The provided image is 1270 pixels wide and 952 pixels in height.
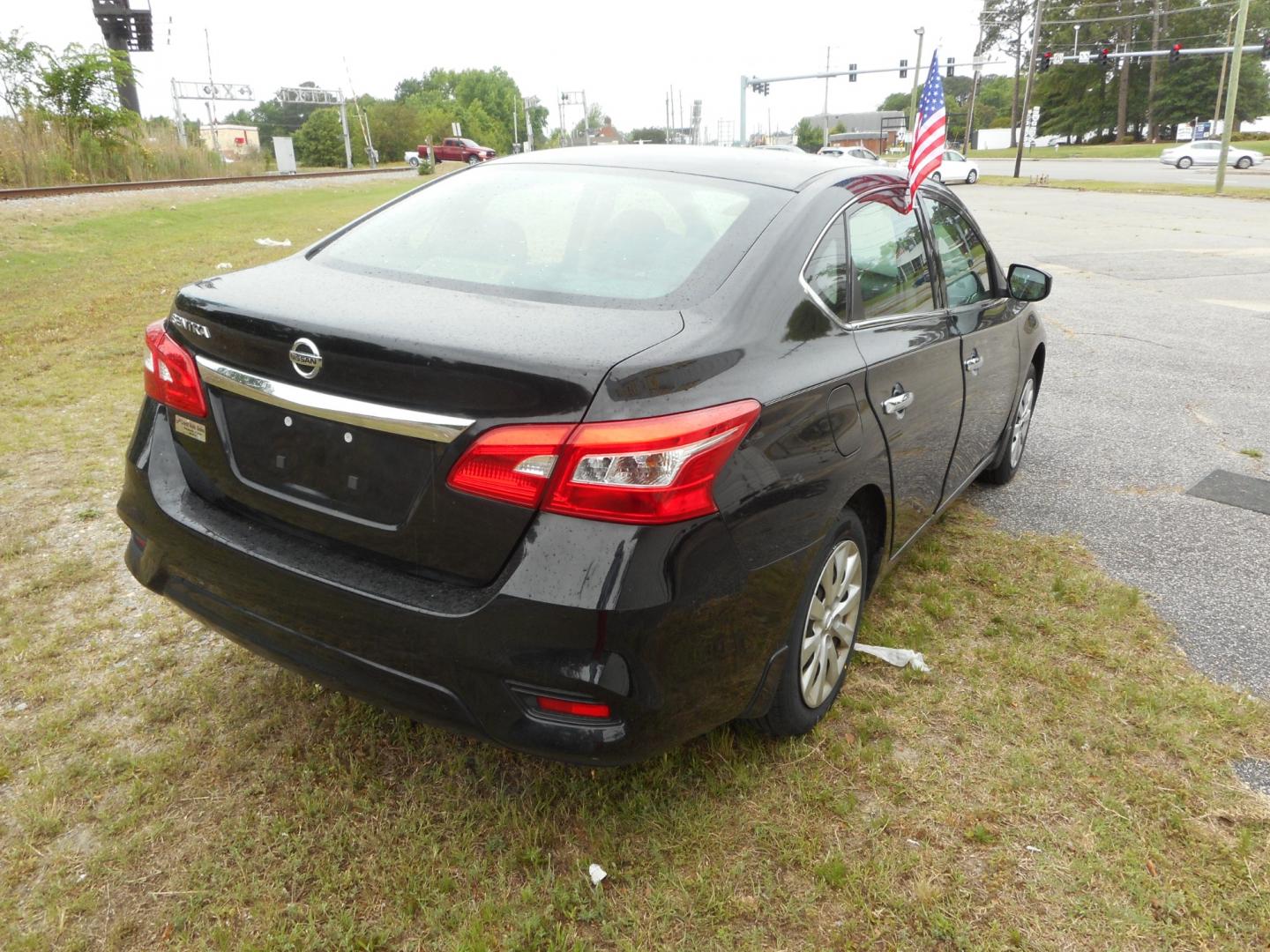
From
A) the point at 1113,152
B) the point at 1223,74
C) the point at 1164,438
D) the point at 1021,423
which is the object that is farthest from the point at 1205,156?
the point at 1021,423

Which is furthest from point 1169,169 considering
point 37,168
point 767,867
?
point 767,867

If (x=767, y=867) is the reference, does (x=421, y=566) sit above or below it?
above

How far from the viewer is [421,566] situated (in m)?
2.14

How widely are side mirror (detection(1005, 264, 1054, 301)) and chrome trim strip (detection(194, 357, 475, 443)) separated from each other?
3.20m

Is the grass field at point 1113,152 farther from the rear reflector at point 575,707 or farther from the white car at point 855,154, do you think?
the rear reflector at point 575,707

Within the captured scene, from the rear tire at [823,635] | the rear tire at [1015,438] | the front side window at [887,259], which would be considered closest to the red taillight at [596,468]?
the rear tire at [823,635]

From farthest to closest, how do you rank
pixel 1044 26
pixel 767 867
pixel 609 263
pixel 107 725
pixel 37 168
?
pixel 1044 26
pixel 37 168
pixel 107 725
pixel 609 263
pixel 767 867

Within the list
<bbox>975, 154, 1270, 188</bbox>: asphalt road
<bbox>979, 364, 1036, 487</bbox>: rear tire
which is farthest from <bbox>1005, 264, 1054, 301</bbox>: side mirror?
<bbox>975, 154, 1270, 188</bbox>: asphalt road

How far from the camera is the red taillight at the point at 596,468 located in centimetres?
196

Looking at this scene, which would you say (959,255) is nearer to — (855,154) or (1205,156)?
(855,154)

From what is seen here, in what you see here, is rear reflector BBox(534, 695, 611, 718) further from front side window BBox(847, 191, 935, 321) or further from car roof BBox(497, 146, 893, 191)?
car roof BBox(497, 146, 893, 191)

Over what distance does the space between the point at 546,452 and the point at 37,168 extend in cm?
2309

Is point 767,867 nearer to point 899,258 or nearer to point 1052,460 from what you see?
point 899,258

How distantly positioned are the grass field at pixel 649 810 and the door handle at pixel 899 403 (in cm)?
90
